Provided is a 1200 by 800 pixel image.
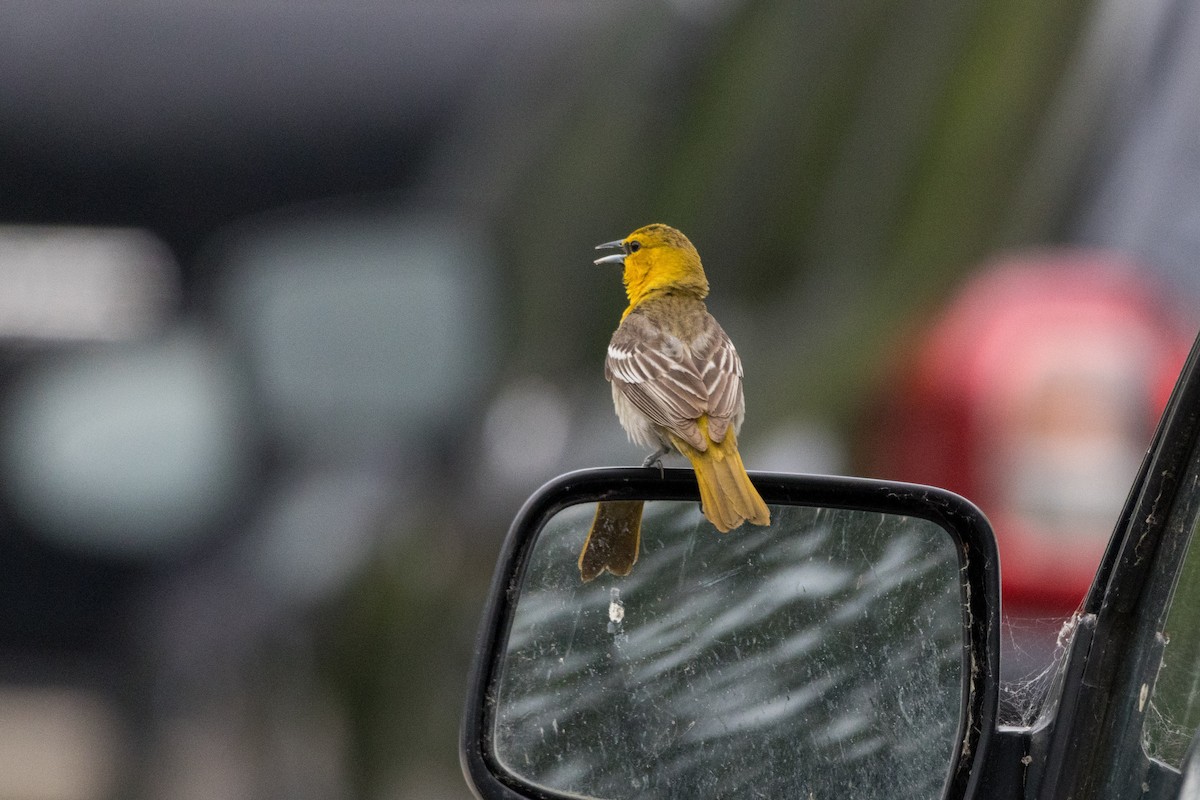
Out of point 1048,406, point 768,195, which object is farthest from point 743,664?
point 768,195

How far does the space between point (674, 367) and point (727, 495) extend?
873mm

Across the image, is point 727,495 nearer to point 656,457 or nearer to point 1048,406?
point 656,457

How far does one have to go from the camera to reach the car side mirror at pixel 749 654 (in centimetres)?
231

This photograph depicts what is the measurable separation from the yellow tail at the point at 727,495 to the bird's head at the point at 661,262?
1.09 m

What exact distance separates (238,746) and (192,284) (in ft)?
23.5

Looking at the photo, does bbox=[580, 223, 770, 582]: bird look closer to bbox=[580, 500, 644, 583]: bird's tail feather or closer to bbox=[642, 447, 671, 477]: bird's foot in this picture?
bbox=[642, 447, 671, 477]: bird's foot

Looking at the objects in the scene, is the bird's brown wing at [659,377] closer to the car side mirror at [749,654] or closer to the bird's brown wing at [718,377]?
the bird's brown wing at [718,377]

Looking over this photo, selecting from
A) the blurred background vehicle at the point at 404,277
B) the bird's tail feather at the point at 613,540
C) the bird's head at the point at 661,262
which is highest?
the bird's head at the point at 661,262

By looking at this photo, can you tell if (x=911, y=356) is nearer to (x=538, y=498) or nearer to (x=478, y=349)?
(x=538, y=498)

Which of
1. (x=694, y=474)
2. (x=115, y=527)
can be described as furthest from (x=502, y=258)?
(x=694, y=474)

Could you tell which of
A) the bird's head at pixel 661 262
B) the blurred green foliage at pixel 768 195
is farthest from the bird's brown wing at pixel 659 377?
the blurred green foliage at pixel 768 195

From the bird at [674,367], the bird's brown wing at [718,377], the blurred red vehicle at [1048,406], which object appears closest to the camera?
the bird at [674,367]

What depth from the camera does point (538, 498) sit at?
106 inches

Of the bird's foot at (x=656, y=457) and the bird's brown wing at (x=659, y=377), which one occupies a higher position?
the bird's brown wing at (x=659, y=377)
